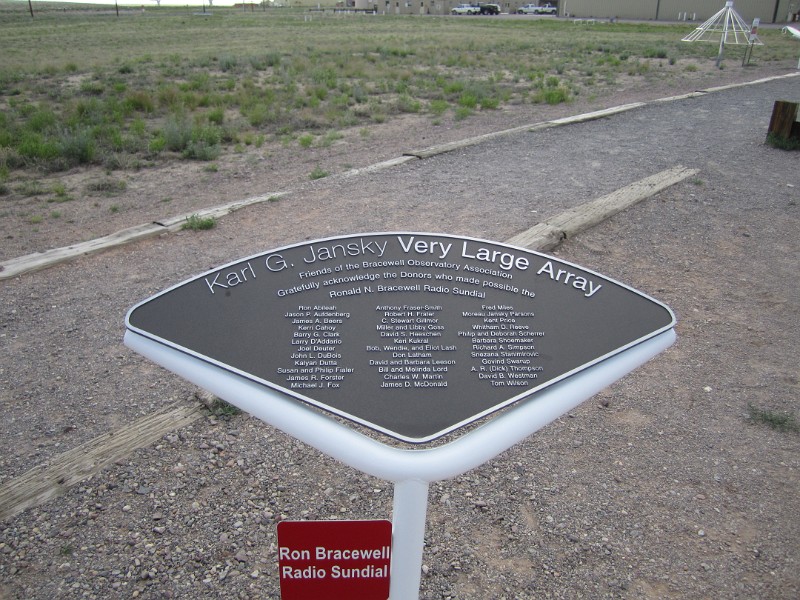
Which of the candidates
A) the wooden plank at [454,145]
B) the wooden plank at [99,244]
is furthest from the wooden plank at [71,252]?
the wooden plank at [454,145]

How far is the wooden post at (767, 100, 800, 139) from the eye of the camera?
868 cm

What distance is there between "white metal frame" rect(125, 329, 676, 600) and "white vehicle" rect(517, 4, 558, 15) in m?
73.1

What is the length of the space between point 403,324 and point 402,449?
43 centimetres

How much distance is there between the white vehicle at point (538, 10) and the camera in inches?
2698

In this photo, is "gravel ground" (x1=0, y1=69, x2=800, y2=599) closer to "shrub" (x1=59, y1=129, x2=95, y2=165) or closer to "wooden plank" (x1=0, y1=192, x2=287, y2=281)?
"wooden plank" (x1=0, y1=192, x2=287, y2=281)

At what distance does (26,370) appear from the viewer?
3.98 metres

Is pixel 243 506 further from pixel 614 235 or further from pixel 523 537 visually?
pixel 614 235

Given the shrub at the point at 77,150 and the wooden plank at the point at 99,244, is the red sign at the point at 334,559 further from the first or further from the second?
the shrub at the point at 77,150

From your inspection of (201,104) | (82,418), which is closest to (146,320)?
(82,418)

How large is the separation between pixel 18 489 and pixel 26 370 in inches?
47.4

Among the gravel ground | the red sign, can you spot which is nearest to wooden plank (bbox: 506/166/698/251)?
the gravel ground

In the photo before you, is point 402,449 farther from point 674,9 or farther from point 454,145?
point 674,9

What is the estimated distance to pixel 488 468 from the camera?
3.31 m

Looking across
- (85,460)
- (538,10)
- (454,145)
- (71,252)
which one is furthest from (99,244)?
(538,10)
